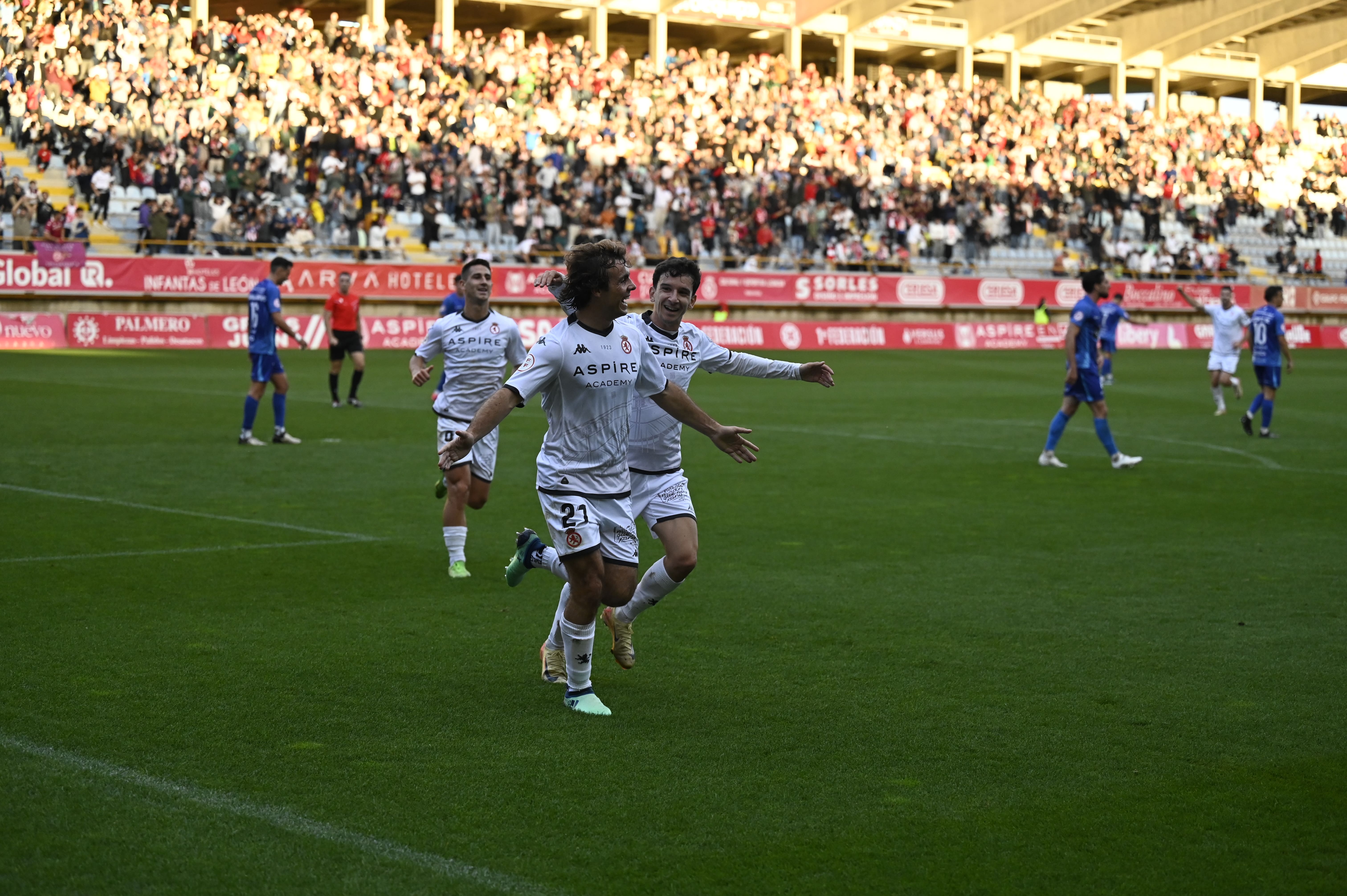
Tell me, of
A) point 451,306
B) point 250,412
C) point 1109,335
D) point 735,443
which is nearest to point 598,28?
point 1109,335

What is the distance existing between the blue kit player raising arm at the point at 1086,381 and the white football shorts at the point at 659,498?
9687mm

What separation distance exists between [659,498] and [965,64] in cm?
5625

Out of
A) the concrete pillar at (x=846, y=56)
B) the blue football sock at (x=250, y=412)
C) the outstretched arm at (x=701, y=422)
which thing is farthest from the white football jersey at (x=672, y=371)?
the concrete pillar at (x=846, y=56)

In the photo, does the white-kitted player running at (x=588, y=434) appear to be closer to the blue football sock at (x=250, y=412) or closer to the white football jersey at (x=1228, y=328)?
the blue football sock at (x=250, y=412)

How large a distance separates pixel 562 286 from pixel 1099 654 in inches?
134

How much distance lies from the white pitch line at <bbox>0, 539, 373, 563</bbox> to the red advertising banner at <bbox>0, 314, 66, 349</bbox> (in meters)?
22.8

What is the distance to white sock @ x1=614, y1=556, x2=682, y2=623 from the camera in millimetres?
7242

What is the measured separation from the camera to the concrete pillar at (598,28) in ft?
167

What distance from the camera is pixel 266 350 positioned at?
16875mm

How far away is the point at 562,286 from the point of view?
21.5 feet

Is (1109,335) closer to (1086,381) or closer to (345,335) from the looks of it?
(1086,381)

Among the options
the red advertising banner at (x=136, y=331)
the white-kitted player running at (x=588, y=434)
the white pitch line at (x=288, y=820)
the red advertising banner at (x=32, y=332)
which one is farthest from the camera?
the red advertising banner at (x=136, y=331)

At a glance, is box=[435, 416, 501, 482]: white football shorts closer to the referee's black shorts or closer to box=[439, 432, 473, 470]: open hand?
box=[439, 432, 473, 470]: open hand

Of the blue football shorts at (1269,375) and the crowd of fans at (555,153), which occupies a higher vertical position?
the crowd of fans at (555,153)
